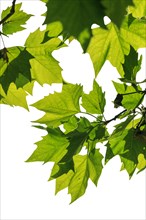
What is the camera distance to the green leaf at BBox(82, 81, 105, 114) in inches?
48.8

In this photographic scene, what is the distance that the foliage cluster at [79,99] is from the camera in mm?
1057

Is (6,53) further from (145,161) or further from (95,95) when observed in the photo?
(145,161)

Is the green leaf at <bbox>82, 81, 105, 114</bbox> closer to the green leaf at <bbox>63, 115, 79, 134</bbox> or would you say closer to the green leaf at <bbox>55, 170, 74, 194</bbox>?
the green leaf at <bbox>63, 115, 79, 134</bbox>

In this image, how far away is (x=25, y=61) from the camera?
1126 mm

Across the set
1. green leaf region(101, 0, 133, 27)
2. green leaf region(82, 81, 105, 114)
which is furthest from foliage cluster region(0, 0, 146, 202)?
green leaf region(101, 0, 133, 27)

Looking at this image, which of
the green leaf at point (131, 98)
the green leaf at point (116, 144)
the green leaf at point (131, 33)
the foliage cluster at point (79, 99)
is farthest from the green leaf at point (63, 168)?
the green leaf at point (131, 33)

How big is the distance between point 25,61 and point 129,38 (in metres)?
0.29

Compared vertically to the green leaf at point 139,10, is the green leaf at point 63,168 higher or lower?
lower

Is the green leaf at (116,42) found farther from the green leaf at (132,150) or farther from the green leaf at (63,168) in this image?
the green leaf at (63,168)

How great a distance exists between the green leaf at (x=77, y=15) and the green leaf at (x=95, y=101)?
0.66 meters

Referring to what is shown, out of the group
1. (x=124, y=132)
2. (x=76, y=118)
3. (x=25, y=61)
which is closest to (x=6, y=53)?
(x=25, y=61)

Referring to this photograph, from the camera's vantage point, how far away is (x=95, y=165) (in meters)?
1.23

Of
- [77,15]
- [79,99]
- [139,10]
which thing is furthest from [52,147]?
[77,15]

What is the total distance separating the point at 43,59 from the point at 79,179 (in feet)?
1.23
